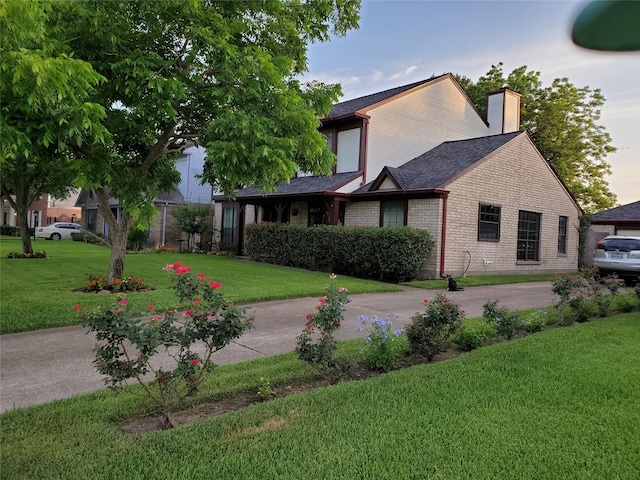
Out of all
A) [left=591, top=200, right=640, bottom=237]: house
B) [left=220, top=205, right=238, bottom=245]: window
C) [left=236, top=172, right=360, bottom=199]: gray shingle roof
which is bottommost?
[left=220, top=205, right=238, bottom=245]: window

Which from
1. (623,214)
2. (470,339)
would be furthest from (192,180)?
(470,339)

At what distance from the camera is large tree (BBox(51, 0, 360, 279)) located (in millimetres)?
7066

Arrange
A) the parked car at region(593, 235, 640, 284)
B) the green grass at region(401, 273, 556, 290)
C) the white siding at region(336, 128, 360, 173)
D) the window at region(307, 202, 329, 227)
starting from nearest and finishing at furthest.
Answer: the green grass at region(401, 273, 556, 290)
the parked car at region(593, 235, 640, 284)
the white siding at region(336, 128, 360, 173)
the window at region(307, 202, 329, 227)

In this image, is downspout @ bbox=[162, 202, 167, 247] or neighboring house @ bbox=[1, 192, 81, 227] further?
neighboring house @ bbox=[1, 192, 81, 227]

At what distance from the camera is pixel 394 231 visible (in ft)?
41.7

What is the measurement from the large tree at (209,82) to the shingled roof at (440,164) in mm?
5996

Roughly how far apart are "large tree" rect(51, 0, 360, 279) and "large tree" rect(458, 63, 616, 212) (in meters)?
21.2

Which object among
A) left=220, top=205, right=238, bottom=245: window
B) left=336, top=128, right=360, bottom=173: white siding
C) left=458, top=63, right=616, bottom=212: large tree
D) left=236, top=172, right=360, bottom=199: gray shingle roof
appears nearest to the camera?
left=236, top=172, right=360, bottom=199: gray shingle roof

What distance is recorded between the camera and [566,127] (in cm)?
2633

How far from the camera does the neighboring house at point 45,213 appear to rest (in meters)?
49.3

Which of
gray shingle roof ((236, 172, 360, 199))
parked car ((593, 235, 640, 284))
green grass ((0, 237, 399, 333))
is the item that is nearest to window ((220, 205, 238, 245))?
gray shingle roof ((236, 172, 360, 199))

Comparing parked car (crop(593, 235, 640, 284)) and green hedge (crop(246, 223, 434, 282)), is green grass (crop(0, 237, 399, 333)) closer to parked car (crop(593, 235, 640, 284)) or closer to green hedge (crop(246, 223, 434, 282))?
green hedge (crop(246, 223, 434, 282))

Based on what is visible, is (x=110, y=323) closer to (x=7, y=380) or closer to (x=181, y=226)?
(x=7, y=380)

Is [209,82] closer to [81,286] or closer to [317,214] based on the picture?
[81,286]
